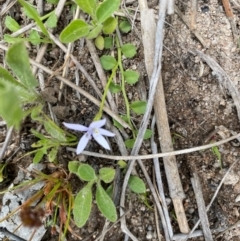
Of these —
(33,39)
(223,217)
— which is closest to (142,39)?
(33,39)

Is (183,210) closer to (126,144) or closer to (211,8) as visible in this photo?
(126,144)

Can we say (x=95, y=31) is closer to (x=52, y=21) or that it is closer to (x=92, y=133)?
(x=52, y=21)

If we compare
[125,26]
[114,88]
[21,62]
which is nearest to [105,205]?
[114,88]

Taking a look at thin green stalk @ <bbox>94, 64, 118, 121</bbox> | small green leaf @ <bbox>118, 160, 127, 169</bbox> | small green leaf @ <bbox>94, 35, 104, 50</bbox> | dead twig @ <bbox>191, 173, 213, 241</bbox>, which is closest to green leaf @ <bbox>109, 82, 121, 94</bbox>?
thin green stalk @ <bbox>94, 64, 118, 121</bbox>

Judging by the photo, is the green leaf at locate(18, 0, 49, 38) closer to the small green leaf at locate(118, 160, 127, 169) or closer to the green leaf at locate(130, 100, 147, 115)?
the green leaf at locate(130, 100, 147, 115)

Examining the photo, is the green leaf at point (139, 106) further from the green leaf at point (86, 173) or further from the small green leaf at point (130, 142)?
the green leaf at point (86, 173)

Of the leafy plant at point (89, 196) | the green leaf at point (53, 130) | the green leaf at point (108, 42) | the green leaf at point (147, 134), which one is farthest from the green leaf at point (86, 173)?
the green leaf at point (108, 42)
